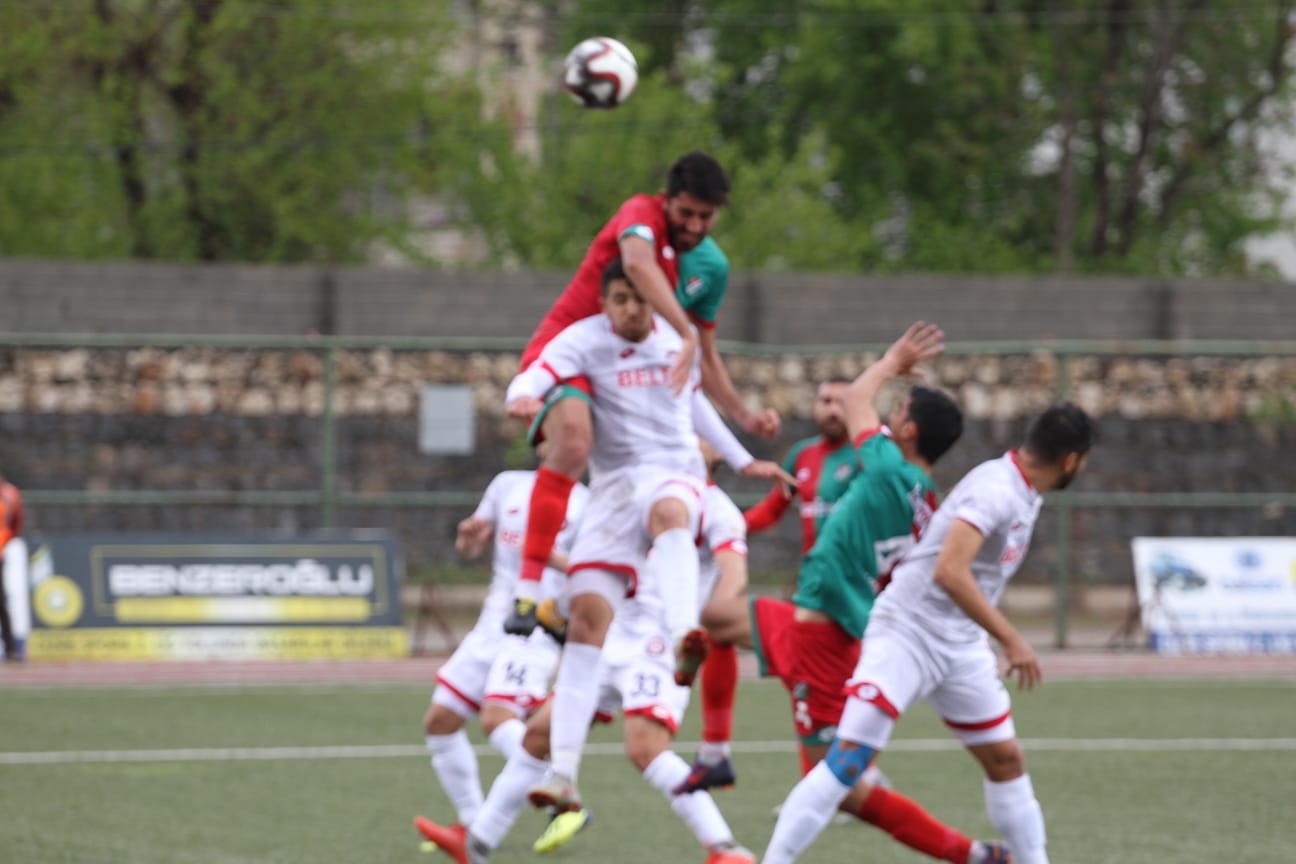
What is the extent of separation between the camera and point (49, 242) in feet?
119

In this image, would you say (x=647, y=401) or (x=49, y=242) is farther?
(x=49, y=242)

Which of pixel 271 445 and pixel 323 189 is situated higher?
pixel 323 189

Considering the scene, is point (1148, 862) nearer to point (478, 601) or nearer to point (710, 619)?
point (710, 619)

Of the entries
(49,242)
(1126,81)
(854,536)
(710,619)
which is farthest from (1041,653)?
(49,242)

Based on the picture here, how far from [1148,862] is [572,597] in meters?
2.67

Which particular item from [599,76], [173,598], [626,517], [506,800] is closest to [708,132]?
[173,598]

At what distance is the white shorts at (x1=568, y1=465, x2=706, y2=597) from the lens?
27.1ft

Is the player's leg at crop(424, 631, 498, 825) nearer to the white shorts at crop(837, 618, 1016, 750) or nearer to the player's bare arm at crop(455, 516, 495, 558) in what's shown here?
the player's bare arm at crop(455, 516, 495, 558)

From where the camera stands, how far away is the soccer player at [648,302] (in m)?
8.20

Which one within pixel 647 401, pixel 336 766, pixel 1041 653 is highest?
pixel 647 401

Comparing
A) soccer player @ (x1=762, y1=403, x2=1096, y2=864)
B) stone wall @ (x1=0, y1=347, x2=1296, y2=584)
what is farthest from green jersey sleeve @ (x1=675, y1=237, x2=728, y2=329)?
stone wall @ (x1=0, y1=347, x2=1296, y2=584)

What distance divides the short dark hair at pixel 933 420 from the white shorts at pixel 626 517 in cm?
93

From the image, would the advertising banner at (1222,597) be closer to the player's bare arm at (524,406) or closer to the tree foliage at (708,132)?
the player's bare arm at (524,406)

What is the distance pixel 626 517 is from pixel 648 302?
2.75ft
